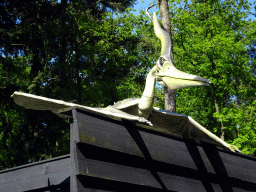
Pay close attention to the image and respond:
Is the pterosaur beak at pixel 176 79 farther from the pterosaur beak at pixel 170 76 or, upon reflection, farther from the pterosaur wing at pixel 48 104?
the pterosaur wing at pixel 48 104

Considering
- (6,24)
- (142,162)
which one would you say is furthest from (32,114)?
(142,162)

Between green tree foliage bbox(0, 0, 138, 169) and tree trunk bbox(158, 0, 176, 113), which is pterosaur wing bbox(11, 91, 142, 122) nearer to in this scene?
tree trunk bbox(158, 0, 176, 113)

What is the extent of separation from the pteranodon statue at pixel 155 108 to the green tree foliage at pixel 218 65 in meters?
10.1

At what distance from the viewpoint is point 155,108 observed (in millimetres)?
4570

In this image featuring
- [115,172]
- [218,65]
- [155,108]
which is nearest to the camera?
[115,172]

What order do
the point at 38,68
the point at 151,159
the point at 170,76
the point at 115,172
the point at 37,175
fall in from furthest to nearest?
the point at 38,68 < the point at 37,175 < the point at 170,76 < the point at 151,159 < the point at 115,172

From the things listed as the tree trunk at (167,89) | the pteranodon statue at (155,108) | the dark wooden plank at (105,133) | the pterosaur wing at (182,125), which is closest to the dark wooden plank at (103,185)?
the dark wooden plank at (105,133)

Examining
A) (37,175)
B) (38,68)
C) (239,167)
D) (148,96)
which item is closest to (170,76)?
(148,96)

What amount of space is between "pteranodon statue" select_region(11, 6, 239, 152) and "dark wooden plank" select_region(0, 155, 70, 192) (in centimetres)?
164

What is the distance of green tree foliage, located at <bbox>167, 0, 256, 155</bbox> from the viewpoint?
15219 mm

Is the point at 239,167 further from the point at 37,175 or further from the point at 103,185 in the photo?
the point at 37,175

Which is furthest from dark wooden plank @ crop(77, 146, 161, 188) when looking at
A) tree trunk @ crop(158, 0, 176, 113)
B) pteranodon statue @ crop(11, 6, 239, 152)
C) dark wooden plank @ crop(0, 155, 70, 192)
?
tree trunk @ crop(158, 0, 176, 113)

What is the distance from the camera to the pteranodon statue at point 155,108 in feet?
12.1

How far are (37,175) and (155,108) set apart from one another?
2454mm
